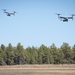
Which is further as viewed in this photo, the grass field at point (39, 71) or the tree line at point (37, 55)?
the tree line at point (37, 55)

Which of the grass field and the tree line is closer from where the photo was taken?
the grass field

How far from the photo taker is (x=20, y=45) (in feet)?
410

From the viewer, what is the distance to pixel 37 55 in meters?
122

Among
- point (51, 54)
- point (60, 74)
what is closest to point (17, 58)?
point (51, 54)

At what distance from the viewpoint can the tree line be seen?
11988 cm

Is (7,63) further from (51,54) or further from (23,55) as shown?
(51,54)

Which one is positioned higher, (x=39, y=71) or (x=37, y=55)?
(x=37, y=55)

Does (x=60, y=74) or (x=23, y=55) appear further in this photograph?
(x=23, y=55)

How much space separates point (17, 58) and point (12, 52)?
2693 millimetres

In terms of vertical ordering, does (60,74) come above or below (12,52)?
below

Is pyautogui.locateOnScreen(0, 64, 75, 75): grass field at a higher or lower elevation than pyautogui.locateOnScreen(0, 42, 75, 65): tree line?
lower

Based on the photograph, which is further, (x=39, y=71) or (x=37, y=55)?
(x=37, y=55)

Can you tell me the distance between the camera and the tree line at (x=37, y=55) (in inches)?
4719

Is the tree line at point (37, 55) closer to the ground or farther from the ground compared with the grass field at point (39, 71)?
farther from the ground
